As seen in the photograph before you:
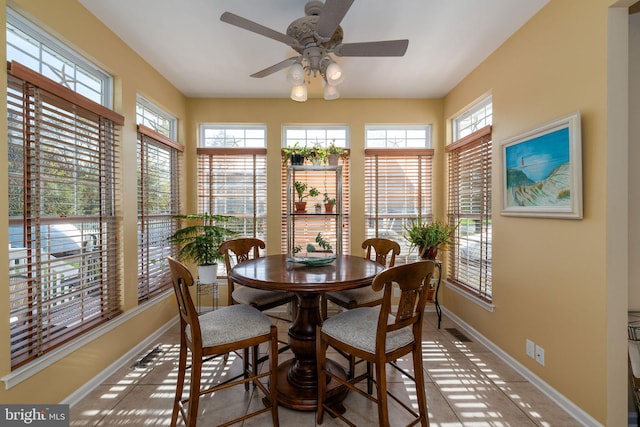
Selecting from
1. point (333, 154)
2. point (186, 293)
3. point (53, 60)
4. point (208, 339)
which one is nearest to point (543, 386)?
point (208, 339)

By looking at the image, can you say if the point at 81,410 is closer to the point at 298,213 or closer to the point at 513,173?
the point at 298,213

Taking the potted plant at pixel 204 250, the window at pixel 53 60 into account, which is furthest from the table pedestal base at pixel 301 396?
the window at pixel 53 60

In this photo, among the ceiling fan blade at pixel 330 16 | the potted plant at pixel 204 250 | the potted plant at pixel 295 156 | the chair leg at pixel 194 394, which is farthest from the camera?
the potted plant at pixel 295 156

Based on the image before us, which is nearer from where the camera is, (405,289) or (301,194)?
(405,289)

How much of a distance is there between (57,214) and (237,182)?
1934mm

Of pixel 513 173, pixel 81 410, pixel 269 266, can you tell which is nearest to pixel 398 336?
pixel 269 266

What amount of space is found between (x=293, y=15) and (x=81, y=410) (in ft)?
9.86

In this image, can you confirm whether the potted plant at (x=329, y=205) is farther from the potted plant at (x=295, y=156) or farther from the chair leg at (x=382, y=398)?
the chair leg at (x=382, y=398)

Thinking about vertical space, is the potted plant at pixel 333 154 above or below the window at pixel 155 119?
below

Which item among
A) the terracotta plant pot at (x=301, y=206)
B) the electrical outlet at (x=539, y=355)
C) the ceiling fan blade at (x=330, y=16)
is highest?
the ceiling fan blade at (x=330, y=16)

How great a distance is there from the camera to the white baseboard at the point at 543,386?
172 centimetres

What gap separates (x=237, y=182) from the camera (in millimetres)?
3646

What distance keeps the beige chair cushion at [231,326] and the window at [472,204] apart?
2.23 metres

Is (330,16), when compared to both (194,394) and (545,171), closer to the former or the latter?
(545,171)
